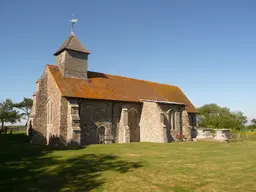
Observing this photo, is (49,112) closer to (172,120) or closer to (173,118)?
(172,120)

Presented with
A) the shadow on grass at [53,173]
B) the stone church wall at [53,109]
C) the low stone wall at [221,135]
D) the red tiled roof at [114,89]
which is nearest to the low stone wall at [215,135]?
the low stone wall at [221,135]

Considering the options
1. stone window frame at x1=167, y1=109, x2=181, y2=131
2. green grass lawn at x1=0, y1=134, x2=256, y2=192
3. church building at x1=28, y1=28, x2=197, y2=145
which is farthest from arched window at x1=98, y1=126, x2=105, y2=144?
green grass lawn at x1=0, y1=134, x2=256, y2=192

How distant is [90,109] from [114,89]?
17.9 feet

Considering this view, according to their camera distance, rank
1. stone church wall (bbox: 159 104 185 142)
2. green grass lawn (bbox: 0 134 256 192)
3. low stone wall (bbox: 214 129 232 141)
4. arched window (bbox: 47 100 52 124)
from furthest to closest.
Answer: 1. low stone wall (bbox: 214 129 232 141)
2. stone church wall (bbox: 159 104 185 142)
3. arched window (bbox: 47 100 52 124)
4. green grass lawn (bbox: 0 134 256 192)

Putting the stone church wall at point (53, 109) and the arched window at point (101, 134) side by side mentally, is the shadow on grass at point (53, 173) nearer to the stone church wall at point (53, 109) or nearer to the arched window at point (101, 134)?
the stone church wall at point (53, 109)

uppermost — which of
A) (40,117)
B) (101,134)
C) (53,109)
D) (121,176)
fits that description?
(53,109)

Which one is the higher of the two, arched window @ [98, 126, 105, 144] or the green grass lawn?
arched window @ [98, 126, 105, 144]

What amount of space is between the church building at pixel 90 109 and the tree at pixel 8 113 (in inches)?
1856

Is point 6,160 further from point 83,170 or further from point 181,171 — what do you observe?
point 181,171

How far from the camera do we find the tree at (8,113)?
218 ft

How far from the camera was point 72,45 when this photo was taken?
26.5 metres

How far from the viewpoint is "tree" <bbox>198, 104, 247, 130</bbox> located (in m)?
49.1

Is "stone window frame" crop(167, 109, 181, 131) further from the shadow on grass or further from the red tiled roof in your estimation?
the shadow on grass

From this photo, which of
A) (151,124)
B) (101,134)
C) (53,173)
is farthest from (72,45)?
(53,173)
